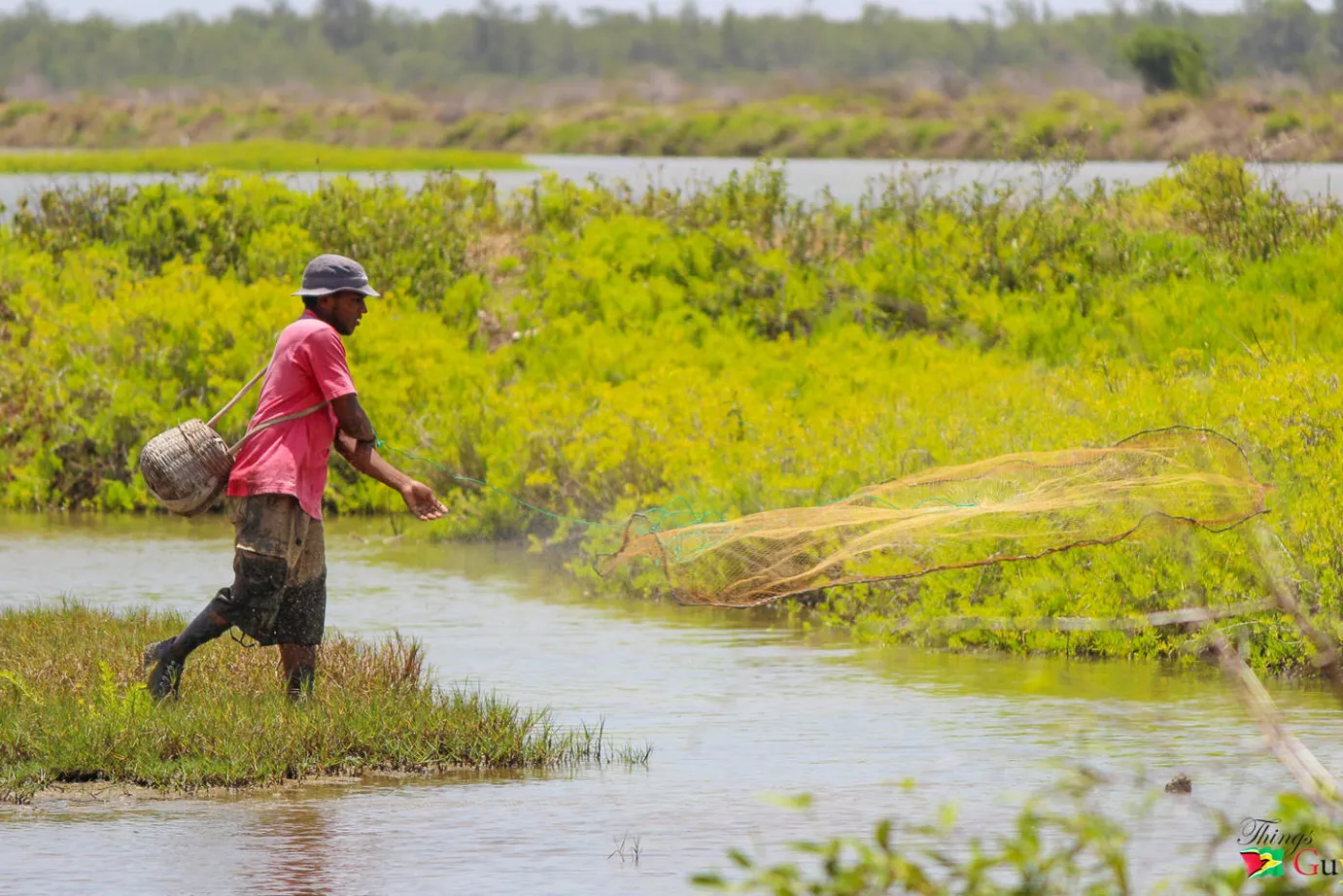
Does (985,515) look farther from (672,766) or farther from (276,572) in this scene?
(276,572)

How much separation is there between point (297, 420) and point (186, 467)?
45cm

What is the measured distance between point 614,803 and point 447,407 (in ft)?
31.0

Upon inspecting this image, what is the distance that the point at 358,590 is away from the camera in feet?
45.7

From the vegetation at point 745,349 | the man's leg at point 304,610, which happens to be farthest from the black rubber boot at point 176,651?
the vegetation at point 745,349

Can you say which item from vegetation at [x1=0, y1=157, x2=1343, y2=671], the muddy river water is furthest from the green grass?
the muddy river water

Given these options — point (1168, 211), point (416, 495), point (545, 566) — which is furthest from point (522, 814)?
point (1168, 211)

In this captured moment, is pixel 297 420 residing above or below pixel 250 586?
above

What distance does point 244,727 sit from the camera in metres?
8.41

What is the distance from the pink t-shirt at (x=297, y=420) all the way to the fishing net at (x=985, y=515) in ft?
3.93

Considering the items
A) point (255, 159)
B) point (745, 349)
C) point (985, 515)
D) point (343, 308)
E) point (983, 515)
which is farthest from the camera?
point (255, 159)

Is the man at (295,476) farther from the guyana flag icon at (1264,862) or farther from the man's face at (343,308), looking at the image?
the guyana flag icon at (1264,862)

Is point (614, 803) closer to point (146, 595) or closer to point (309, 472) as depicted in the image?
point (309, 472)

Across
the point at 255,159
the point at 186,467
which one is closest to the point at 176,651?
the point at 186,467

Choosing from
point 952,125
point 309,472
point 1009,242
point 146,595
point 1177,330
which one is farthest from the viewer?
point 952,125
